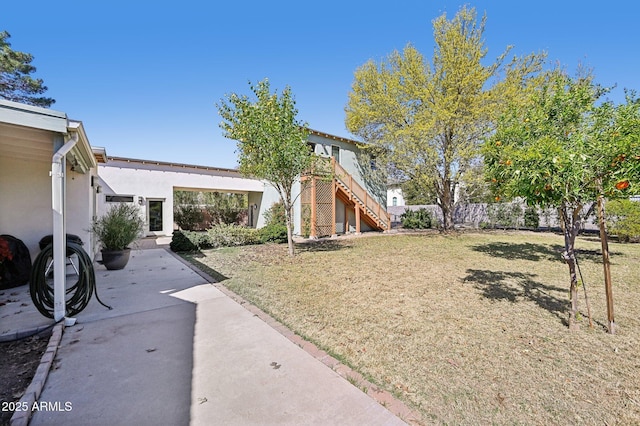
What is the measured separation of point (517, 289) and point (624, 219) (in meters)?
11.8

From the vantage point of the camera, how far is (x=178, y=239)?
10562 mm

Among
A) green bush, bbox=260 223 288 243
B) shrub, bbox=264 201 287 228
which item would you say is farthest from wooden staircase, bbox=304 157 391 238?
green bush, bbox=260 223 288 243

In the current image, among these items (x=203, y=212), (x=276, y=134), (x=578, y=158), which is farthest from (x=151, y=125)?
(x=578, y=158)

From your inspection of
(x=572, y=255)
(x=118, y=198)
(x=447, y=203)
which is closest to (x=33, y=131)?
(x=572, y=255)

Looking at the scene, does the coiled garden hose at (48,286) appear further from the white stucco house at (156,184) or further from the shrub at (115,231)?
the white stucco house at (156,184)

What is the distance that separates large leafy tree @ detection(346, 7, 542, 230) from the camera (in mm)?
13977

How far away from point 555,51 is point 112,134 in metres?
23.0

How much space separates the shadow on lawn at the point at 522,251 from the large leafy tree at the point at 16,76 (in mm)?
24456

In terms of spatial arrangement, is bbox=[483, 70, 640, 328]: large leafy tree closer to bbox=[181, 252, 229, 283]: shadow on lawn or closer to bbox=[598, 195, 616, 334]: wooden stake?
bbox=[598, 195, 616, 334]: wooden stake

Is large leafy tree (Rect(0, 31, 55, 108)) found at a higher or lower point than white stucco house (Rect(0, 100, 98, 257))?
higher

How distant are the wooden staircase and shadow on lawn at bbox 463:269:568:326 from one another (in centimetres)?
851

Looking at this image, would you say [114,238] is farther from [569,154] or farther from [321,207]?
[321,207]

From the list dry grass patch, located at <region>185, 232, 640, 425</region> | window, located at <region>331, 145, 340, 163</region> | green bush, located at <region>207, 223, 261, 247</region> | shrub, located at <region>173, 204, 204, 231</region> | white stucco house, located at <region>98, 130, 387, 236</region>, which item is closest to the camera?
dry grass patch, located at <region>185, 232, 640, 425</region>

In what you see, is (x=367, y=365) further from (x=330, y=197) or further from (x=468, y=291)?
(x=330, y=197)
